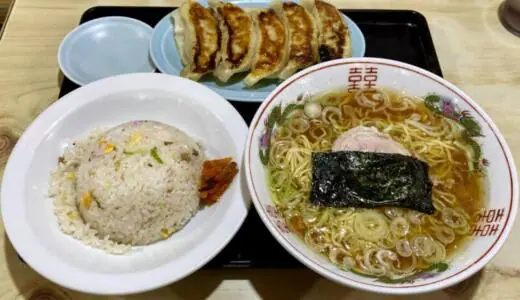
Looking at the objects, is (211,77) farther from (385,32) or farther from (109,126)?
(385,32)

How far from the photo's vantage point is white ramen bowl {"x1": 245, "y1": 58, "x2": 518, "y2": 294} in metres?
1.34

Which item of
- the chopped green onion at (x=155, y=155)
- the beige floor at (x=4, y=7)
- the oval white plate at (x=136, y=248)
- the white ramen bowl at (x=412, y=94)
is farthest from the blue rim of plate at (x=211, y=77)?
the beige floor at (x=4, y=7)

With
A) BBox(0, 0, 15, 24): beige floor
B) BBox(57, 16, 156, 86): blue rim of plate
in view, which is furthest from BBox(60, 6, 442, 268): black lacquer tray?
BBox(0, 0, 15, 24): beige floor

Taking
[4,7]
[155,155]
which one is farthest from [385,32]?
[4,7]

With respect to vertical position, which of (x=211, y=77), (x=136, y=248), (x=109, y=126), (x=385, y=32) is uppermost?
(x=385, y=32)

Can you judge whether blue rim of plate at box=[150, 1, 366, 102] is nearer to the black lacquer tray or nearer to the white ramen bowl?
the black lacquer tray

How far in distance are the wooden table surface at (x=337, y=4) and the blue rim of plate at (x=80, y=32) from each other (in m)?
0.11

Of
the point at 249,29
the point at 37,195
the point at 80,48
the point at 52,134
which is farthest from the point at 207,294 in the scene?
the point at 80,48

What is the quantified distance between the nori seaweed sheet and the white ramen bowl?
0.66ft

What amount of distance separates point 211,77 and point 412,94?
3.15 ft

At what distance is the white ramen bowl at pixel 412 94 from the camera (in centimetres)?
134

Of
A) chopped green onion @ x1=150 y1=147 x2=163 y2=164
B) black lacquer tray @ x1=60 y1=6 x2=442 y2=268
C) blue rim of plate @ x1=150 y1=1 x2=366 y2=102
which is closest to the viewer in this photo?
chopped green onion @ x1=150 y1=147 x2=163 y2=164

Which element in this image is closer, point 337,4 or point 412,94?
point 412,94

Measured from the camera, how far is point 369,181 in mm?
1681
